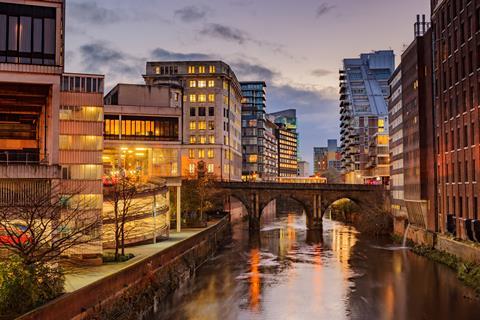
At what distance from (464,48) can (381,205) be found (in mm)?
51510

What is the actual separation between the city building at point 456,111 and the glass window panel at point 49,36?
37.7 meters

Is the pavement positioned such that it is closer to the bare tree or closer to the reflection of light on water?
the bare tree

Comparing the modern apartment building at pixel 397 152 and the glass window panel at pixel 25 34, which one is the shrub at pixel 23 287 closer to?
the glass window panel at pixel 25 34

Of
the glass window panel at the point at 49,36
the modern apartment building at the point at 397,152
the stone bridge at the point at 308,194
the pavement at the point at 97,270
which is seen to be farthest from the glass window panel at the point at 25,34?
the stone bridge at the point at 308,194

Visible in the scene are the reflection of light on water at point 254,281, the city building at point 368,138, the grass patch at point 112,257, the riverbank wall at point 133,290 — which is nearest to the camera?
the riverbank wall at point 133,290

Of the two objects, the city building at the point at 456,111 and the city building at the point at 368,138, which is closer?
the city building at the point at 456,111

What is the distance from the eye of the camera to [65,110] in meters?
45.9

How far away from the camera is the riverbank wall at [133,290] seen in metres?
27.6

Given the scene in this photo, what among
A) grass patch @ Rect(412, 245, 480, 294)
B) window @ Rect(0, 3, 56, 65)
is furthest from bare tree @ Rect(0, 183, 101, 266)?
grass patch @ Rect(412, 245, 480, 294)

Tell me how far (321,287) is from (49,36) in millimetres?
31082

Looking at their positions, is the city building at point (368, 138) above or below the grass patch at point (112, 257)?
above

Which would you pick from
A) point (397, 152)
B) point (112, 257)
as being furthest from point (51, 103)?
point (397, 152)

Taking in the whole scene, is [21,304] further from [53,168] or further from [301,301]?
[301,301]

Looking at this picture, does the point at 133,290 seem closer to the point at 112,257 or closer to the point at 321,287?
the point at 112,257
